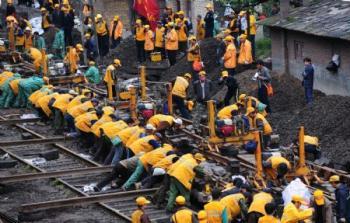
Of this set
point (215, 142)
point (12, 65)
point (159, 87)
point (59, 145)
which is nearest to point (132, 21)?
point (12, 65)

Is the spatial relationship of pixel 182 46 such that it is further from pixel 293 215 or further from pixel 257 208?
pixel 293 215

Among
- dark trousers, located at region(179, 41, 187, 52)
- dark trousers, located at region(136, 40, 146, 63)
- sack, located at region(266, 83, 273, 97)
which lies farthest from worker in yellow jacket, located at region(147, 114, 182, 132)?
dark trousers, located at region(136, 40, 146, 63)

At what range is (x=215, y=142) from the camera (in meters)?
34.9

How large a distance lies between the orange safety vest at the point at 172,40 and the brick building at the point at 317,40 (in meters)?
3.24

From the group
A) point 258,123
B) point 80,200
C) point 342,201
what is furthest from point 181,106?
point 342,201

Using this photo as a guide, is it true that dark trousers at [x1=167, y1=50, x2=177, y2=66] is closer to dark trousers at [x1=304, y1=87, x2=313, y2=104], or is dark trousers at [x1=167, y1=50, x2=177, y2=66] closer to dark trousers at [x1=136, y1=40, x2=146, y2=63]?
dark trousers at [x1=136, y1=40, x2=146, y2=63]

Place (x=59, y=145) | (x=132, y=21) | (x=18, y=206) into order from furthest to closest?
(x=132, y=21) → (x=59, y=145) → (x=18, y=206)

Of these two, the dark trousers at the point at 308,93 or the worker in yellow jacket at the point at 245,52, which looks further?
the worker in yellow jacket at the point at 245,52

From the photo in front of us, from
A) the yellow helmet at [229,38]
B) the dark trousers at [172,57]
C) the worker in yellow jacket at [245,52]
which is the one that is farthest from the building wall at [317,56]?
the dark trousers at [172,57]

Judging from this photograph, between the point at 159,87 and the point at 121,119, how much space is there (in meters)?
6.32

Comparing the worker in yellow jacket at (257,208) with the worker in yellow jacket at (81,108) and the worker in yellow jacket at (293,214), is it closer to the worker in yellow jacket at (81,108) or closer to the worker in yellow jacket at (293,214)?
the worker in yellow jacket at (293,214)

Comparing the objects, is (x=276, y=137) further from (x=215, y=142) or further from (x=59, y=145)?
(x=59, y=145)

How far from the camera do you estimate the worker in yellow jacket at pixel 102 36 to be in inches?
1955

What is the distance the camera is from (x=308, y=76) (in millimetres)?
38719
